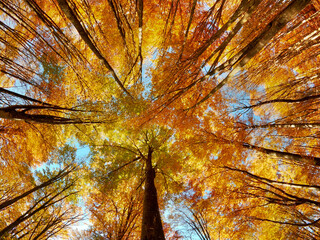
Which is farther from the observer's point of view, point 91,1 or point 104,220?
point 104,220

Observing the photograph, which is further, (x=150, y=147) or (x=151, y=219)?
(x=150, y=147)

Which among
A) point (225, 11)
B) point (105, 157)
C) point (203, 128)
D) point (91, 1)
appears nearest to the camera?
point (225, 11)

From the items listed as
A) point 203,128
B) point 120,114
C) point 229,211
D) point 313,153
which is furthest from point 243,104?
point 120,114

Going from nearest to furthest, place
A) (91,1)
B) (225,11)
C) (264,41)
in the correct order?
(264,41) → (225,11) → (91,1)

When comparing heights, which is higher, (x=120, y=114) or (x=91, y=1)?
(x=91, y=1)

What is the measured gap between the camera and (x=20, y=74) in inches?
93.9

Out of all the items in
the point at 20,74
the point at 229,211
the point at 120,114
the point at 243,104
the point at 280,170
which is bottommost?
the point at 229,211

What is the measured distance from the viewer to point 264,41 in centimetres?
204

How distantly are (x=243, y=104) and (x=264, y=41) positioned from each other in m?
3.15

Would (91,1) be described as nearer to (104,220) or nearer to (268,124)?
(268,124)

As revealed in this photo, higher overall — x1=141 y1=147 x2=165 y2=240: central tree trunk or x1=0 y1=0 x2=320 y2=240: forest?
x1=0 y1=0 x2=320 y2=240: forest

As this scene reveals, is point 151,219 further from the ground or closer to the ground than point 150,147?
closer to the ground

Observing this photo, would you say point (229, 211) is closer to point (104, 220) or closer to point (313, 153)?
point (313, 153)

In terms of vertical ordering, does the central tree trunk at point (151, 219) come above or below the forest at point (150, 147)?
below
